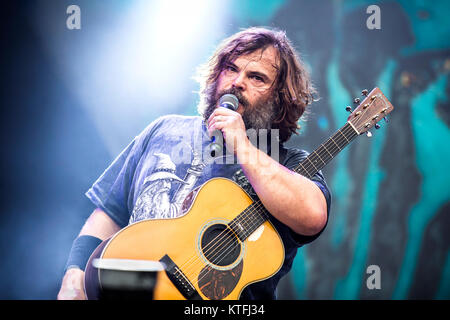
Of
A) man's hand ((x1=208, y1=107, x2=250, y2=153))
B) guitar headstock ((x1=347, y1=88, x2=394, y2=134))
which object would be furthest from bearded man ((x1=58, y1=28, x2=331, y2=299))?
guitar headstock ((x1=347, y1=88, x2=394, y2=134))

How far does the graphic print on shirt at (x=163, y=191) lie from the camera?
1760 millimetres

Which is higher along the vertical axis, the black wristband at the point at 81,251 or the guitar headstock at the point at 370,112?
the guitar headstock at the point at 370,112

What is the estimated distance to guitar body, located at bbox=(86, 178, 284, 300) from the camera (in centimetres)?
146

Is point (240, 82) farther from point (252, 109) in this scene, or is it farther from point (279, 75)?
point (279, 75)

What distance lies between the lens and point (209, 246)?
1.55 m

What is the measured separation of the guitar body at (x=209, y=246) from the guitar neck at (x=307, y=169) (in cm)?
2

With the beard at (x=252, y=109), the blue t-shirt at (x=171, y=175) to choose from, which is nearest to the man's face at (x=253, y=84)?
the beard at (x=252, y=109)

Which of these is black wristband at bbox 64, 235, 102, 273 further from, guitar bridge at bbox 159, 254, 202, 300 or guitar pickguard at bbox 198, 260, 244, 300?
guitar pickguard at bbox 198, 260, 244, 300

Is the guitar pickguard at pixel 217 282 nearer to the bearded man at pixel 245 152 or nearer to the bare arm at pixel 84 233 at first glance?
the bearded man at pixel 245 152

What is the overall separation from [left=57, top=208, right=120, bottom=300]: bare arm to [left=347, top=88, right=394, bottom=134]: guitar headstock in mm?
1337

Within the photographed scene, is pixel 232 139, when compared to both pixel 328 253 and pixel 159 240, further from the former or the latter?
pixel 328 253

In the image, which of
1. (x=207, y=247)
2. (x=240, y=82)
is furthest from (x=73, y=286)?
(x=240, y=82)

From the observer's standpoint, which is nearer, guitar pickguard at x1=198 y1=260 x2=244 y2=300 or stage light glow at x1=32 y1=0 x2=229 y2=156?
guitar pickguard at x1=198 y1=260 x2=244 y2=300

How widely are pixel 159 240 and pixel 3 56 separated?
5.76 ft
